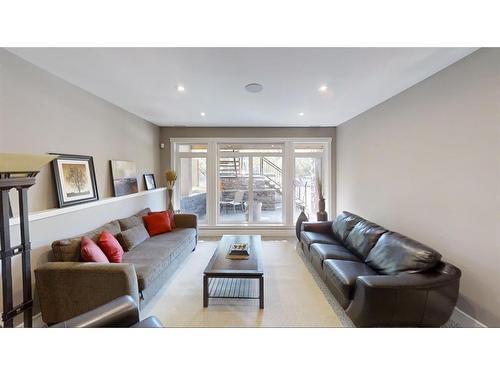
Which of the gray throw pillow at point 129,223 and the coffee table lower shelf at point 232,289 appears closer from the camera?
the coffee table lower shelf at point 232,289

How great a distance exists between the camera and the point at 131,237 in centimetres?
320

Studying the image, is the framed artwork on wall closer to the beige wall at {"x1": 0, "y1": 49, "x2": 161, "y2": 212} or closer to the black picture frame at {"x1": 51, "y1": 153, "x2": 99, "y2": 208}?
the beige wall at {"x1": 0, "y1": 49, "x2": 161, "y2": 212}

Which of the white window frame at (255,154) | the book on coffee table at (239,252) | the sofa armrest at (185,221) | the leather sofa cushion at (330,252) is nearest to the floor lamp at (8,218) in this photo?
the book on coffee table at (239,252)

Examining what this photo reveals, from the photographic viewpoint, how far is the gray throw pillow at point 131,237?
3.12m

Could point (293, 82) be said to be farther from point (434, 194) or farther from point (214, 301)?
point (214, 301)

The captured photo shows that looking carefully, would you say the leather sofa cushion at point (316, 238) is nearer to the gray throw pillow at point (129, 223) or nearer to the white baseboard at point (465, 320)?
the white baseboard at point (465, 320)

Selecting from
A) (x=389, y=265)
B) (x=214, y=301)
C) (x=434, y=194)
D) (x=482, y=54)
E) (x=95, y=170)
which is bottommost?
(x=214, y=301)

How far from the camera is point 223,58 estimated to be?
222cm

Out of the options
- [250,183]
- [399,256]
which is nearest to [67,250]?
[399,256]

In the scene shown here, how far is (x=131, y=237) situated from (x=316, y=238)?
280cm

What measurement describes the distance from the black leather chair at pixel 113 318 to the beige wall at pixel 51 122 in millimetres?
1569

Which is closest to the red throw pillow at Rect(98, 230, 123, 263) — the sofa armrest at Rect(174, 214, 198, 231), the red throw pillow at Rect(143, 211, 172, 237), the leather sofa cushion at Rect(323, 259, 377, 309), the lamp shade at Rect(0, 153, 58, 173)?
the lamp shade at Rect(0, 153, 58, 173)
